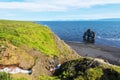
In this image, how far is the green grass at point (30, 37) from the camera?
24.8 metres

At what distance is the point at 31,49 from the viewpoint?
24.7 metres

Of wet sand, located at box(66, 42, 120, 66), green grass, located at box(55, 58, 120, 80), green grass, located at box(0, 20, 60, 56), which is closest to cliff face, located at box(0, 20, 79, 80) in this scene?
green grass, located at box(0, 20, 60, 56)

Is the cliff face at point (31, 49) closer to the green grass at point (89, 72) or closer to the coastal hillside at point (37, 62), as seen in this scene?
the coastal hillside at point (37, 62)

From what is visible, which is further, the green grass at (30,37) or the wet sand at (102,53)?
the wet sand at (102,53)

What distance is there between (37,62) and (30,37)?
3.42 m

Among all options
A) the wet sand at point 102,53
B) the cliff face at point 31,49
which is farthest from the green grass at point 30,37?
the wet sand at point 102,53

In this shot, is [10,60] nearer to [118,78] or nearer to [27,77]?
[27,77]

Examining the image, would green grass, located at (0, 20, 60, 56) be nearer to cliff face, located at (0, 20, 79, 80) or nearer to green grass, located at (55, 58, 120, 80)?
cliff face, located at (0, 20, 79, 80)

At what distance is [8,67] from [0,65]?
584 millimetres

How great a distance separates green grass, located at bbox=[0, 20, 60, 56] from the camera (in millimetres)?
24820

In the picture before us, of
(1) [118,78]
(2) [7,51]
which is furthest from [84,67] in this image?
(2) [7,51]

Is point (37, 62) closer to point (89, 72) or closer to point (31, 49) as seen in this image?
point (31, 49)

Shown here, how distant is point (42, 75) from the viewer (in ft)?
75.4

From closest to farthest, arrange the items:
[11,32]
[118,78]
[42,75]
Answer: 1. [118,78]
2. [42,75]
3. [11,32]
